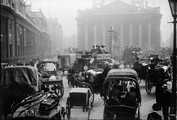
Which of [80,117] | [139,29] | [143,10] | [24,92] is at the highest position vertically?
[143,10]

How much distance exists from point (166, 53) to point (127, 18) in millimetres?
37330

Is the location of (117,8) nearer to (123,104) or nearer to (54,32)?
(54,32)

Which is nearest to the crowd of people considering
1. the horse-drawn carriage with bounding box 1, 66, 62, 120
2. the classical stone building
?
the horse-drawn carriage with bounding box 1, 66, 62, 120

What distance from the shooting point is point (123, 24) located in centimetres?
7625

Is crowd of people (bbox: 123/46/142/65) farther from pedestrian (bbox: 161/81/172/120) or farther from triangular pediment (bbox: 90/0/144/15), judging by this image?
triangular pediment (bbox: 90/0/144/15)

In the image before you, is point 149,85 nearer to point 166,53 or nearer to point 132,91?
point 132,91

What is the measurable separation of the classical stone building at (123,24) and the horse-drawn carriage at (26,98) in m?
64.4

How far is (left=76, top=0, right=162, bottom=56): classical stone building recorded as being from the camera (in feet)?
242

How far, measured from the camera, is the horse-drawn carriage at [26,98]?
6.82 m

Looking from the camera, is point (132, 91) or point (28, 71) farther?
point (28, 71)

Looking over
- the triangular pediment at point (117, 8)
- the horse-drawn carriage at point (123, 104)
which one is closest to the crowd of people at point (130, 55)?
the horse-drawn carriage at point (123, 104)

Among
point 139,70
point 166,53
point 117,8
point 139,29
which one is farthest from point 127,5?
point 139,70

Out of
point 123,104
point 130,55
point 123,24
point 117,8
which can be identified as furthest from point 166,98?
point 123,24

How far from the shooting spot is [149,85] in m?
13.3
